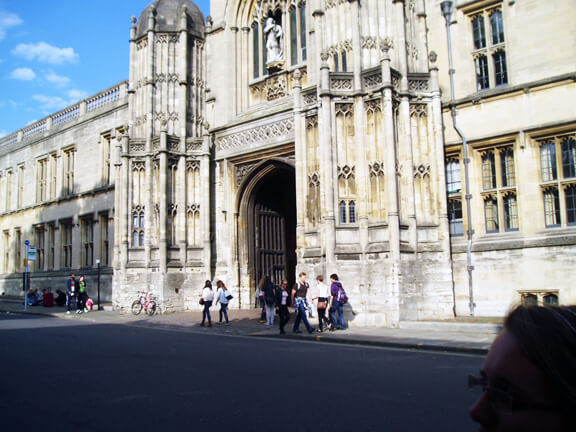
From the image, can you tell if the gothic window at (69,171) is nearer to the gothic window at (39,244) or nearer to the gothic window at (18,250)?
the gothic window at (39,244)

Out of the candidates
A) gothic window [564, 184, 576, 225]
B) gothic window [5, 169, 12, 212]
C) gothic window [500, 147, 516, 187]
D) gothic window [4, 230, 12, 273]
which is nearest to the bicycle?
gothic window [500, 147, 516, 187]

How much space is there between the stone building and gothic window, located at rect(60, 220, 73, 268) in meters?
12.0

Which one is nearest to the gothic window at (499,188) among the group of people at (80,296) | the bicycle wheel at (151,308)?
the bicycle wheel at (151,308)

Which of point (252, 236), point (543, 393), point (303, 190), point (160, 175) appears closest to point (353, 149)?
point (303, 190)

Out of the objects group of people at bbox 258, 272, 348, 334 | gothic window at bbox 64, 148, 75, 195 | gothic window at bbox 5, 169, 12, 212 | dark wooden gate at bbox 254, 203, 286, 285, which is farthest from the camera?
gothic window at bbox 5, 169, 12, 212

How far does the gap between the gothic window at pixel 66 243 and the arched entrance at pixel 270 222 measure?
15831 millimetres

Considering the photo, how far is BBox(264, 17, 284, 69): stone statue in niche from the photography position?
71.1ft

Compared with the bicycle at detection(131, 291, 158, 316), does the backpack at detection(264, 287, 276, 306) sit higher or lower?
higher

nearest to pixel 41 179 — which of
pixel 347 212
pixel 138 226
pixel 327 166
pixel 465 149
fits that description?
pixel 138 226

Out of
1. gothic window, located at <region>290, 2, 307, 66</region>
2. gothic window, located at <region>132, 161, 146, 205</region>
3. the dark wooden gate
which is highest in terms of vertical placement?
gothic window, located at <region>290, 2, 307, 66</region>

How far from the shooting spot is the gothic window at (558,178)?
49.0 feet

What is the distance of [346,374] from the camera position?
7.89 metres

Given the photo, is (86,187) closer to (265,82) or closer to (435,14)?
(265,82)

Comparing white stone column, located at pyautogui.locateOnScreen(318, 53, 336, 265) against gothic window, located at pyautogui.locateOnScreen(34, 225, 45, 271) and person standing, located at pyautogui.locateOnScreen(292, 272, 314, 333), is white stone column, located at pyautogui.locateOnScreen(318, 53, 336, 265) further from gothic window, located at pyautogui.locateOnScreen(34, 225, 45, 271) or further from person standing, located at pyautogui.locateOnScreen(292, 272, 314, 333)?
gothic window, located at pyautogui.locateOnScreen(34, 225, 45, 271)
